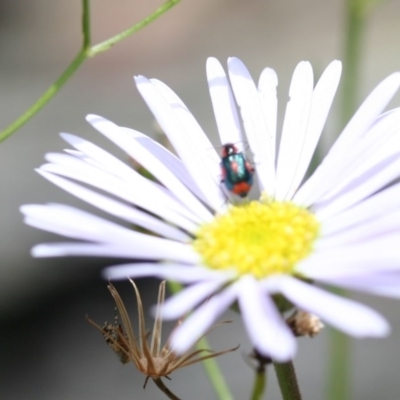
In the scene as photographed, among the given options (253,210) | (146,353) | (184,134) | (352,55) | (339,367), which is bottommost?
(339,367)

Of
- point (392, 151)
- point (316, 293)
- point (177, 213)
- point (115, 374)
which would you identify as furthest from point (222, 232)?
point (115, 374)

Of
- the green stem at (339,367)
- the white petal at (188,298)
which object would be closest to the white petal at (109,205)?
the white petal at (188,298)

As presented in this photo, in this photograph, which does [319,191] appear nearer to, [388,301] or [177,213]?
[177,213]

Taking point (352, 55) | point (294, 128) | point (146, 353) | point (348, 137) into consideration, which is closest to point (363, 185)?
point (348, 137)

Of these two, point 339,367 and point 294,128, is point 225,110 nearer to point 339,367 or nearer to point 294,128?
point 294,128

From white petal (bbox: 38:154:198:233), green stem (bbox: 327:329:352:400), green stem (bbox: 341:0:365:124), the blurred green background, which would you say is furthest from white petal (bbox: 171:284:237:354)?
the blurred green background
